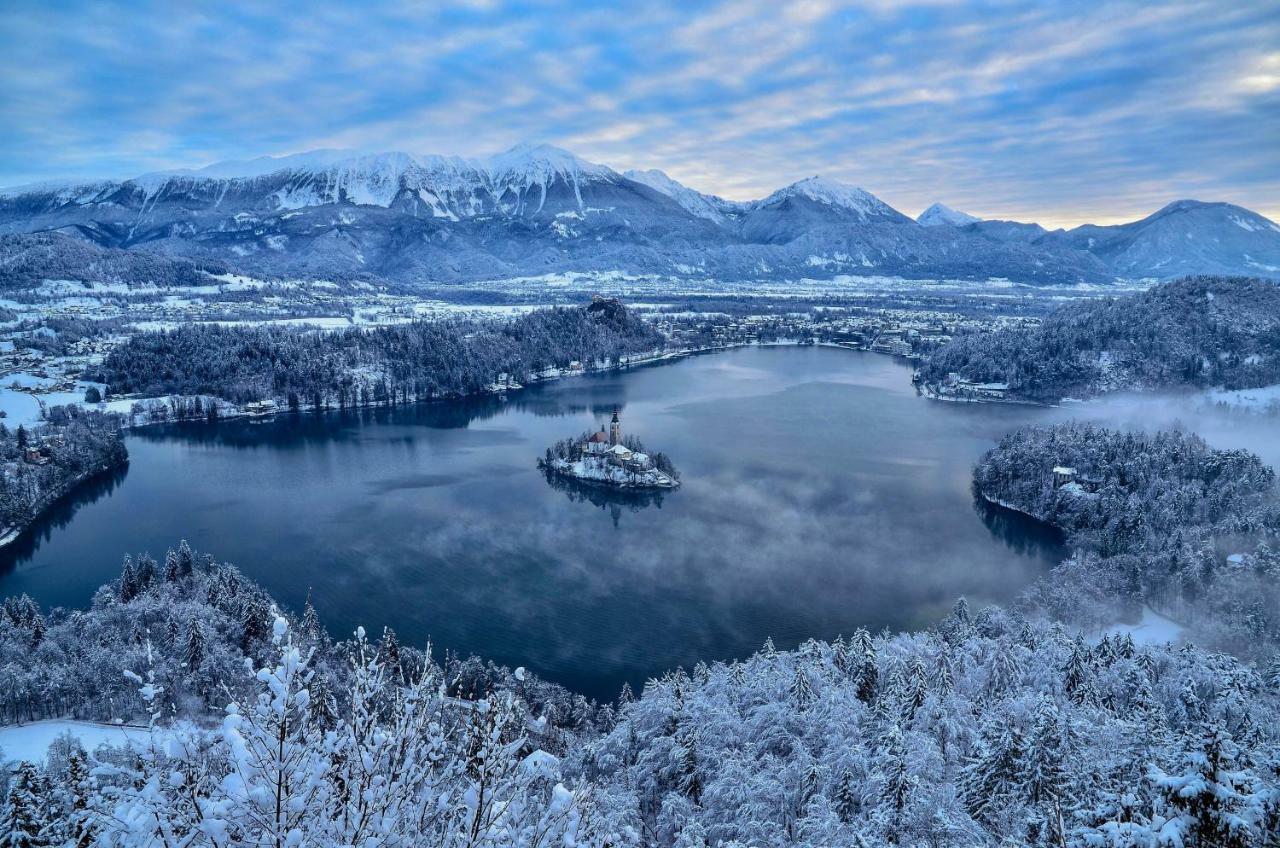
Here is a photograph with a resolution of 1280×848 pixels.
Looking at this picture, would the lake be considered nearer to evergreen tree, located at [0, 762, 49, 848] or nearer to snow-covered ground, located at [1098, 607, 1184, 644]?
snow-covered ground, located at [1098, 607, 1184, 644]

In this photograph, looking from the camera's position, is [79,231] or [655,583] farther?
[79,231]

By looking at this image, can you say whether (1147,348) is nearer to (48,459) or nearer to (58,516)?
(58,516)

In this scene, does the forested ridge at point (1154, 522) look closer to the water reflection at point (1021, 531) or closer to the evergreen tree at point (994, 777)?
the water reflection at point (1021, 531)

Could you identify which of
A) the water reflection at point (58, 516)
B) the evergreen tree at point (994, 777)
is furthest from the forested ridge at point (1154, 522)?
the water reflection at point (58, 516)

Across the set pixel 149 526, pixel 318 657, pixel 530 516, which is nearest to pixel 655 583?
pixel 530 516

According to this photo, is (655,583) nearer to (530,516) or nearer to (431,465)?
(530,516)

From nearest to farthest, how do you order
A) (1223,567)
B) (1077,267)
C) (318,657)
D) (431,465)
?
1. (318,657)
2. (1223,567)
3. (431,465)
4. (1077,267)
